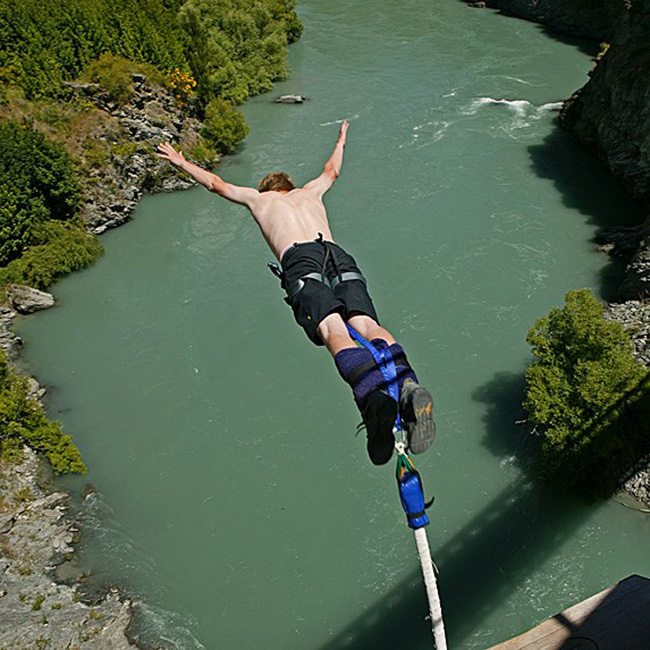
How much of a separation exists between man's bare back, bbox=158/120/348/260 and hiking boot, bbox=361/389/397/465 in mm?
1569

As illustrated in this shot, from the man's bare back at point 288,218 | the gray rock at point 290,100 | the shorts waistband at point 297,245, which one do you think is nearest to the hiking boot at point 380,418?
the shorts waistband at point 297,245

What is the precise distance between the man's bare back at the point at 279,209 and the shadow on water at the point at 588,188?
9138mm

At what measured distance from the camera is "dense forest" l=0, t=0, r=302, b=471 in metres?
13.0

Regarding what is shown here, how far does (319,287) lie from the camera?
4145 mm

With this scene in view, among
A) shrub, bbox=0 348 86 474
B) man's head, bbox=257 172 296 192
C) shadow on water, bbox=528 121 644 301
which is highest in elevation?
man's head, bbox=257 172 296 192

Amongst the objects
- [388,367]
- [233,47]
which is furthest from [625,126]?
[388,367]

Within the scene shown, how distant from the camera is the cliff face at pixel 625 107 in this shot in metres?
14.8

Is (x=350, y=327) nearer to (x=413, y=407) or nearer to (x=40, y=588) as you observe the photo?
(x=413, y=407)

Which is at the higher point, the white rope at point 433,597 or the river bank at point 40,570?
the white rope at point 433,597

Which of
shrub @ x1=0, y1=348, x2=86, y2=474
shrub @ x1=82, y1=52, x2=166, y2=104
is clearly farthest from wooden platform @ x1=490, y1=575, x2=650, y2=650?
shrub @ x1=82, y1=52, x2=166, y2=104

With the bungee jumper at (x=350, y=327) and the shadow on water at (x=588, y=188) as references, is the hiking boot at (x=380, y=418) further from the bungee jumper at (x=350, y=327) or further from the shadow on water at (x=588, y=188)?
the shadow on water at (x=588, y=188)

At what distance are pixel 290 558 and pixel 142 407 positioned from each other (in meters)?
3.78

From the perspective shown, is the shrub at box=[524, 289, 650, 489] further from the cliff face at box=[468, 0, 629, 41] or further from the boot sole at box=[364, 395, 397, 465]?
the cliff face at box=[468, 0, 629, 41]

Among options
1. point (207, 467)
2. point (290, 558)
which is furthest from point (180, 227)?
point (290, 558)
